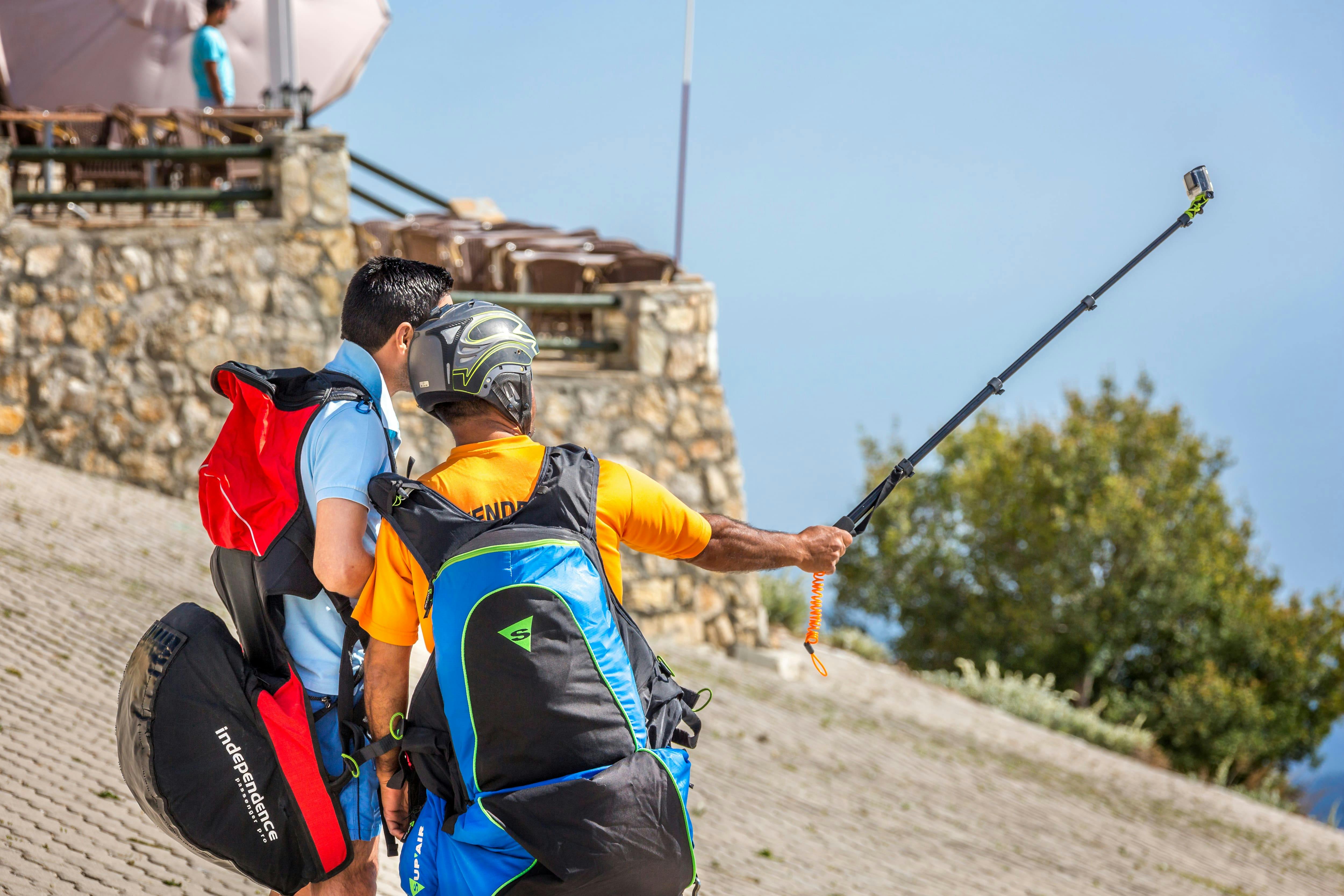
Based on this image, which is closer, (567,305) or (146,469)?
(146,469)

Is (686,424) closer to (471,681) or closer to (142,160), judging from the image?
(142,160)

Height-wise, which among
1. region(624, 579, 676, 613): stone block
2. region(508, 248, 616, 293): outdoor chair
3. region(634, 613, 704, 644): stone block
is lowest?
region(634, 613, 704, 644): stone block

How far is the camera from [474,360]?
7.37ft

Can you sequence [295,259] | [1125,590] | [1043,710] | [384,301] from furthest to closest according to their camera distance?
[1125,590], [1043,710], [295,259], [384,301]

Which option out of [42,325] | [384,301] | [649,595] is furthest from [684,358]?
[384,301]

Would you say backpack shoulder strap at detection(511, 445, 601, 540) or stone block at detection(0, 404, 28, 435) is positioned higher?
backpack shoulder strap at detection(511, 445, 601, 540)

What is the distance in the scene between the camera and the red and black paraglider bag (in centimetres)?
239

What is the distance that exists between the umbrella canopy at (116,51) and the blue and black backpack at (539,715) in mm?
13684

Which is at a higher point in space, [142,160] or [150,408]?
[142,160]

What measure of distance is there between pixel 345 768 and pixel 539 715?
0.66 metres

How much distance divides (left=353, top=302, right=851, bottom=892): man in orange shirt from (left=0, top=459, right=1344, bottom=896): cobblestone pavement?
1.90 m

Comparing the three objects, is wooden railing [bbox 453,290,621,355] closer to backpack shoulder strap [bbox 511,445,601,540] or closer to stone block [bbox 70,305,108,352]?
stone block [bbox 70,305,108,352]

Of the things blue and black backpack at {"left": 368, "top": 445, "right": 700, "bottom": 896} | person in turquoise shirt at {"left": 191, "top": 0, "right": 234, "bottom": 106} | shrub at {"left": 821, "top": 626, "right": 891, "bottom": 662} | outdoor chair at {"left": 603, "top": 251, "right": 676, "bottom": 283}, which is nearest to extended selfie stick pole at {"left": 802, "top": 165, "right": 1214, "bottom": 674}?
blue and black backpack at {"left": 368, "top": 445, "right": 700, "bottom": 896}

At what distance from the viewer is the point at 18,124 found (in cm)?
1048
